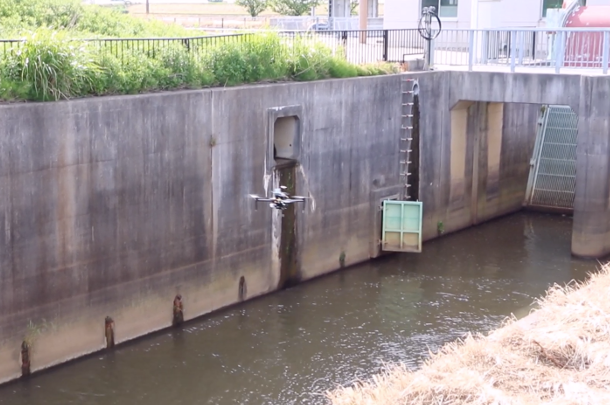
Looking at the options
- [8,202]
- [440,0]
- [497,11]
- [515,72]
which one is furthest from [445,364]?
[440,0]

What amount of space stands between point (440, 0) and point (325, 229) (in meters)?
15.9

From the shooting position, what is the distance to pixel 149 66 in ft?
52.1

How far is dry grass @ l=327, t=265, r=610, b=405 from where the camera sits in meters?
7.95

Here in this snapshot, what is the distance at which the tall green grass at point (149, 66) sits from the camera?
45.6 feet

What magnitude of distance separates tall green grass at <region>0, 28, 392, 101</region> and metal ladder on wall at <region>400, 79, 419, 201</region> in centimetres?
97

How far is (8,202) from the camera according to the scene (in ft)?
42.7

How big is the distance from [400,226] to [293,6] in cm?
3128

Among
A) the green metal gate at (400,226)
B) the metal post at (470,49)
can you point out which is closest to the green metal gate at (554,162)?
the metal post at (470,49)

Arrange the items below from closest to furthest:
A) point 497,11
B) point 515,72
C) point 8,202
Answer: point 8,202 < point 515,72 < point 497,11

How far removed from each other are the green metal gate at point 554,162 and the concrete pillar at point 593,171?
509 centimetres

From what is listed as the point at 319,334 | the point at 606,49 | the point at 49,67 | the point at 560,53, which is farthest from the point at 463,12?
the point at 49,67

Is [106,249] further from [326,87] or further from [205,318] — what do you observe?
[326,87]

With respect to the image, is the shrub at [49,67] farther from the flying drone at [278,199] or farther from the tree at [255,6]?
the tree at [255,6]

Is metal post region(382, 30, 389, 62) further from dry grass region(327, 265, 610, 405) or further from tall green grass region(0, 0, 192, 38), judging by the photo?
dry grass region(327, 265, 610, 405)
